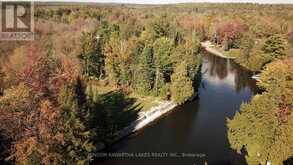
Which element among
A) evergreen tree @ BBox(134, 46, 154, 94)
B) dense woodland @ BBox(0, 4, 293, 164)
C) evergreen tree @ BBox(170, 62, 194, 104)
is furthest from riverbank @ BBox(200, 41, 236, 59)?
evergreen tree @ BBox(170, 62, 194, 104)

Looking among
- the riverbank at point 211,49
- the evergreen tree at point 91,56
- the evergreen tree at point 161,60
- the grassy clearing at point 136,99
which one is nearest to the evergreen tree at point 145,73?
the evergreen tree at point 161,60

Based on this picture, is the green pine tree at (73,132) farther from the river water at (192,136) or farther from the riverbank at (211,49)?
the riverbank at (211,49)

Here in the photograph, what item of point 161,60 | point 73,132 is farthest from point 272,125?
point 161,60

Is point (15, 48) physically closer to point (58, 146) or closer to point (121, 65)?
point (121, 65)

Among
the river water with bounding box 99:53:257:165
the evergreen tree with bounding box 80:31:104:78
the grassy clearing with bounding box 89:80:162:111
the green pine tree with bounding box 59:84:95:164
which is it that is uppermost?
the evergreen tree with bounding box 80:31:104:78

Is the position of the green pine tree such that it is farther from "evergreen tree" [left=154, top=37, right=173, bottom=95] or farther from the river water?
"evergreen tree" [left=154, top=37, right=173, bottom=95]

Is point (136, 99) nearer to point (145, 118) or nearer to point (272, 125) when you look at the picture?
point (145, 118)

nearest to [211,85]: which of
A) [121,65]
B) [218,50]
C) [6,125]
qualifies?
[121,65]
